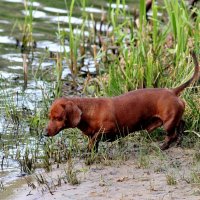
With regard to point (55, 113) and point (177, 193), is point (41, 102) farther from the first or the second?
point (177, 193)

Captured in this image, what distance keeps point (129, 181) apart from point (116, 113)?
860 millimetres

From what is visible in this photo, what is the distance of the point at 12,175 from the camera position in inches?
257

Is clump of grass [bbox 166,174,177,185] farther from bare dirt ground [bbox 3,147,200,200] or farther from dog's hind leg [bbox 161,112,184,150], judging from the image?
dog's hind leg [bbox 161,112,184,150]

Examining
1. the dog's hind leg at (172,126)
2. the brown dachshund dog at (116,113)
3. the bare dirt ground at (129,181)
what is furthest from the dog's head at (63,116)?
the dog's hind leg at (172,126)

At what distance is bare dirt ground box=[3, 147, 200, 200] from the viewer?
5523mm

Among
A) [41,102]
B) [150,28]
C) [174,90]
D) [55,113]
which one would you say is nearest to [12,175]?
[55,113]

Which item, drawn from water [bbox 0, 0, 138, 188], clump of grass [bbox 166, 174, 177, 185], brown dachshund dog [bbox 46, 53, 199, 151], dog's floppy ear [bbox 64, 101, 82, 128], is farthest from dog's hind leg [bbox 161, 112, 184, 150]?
water [bbox 0, 0, 138, 188]

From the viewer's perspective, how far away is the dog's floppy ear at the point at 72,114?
21.2 ft

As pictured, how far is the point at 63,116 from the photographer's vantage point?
6.46m

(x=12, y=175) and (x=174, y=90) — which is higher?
(x=174, y=90)

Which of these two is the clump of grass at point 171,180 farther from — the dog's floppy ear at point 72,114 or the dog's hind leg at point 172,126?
the dog's floppy ear at point 72,114

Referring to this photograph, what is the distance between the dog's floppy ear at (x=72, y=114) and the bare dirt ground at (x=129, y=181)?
326 mm

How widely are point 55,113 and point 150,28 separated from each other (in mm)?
3650

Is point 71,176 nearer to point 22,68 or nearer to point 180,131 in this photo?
point 180,131
